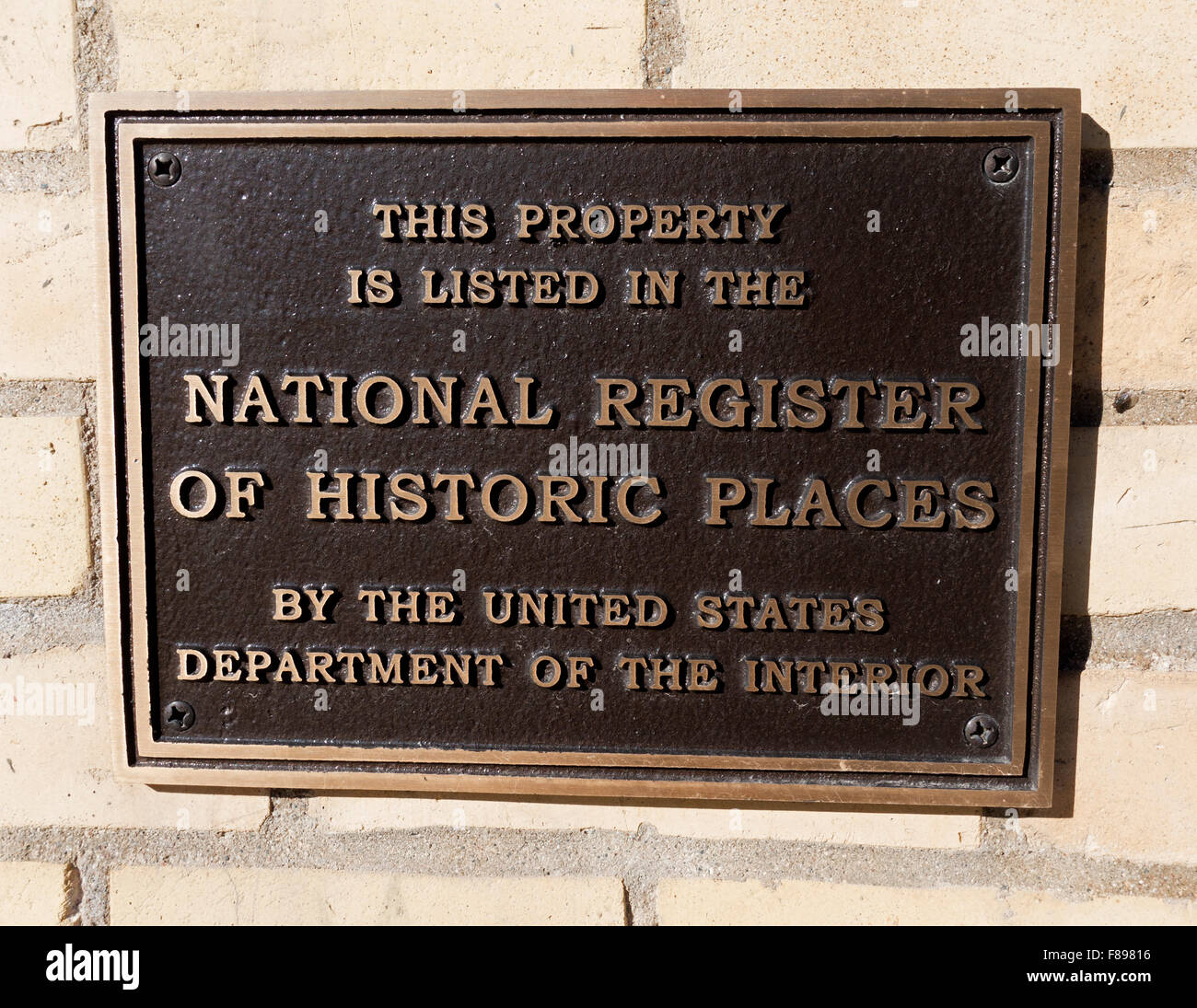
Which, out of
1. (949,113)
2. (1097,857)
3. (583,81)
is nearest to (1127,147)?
(949,113)

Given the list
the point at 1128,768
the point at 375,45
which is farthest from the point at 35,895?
the point at 1128,768

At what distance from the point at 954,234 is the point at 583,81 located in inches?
25.2

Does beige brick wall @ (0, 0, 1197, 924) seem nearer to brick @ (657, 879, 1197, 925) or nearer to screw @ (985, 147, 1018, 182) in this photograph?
brick @ (657, 879, 1197, 925)

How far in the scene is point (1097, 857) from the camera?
4.62 ft

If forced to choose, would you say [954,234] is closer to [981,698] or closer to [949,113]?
[949,113]

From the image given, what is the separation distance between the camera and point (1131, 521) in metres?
1.35

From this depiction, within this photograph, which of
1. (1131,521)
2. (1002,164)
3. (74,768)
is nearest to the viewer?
(1002,164)

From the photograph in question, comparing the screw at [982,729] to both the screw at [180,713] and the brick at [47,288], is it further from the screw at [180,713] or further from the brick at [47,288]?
the brick at [47,288]

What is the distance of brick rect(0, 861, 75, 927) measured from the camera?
1489 mm

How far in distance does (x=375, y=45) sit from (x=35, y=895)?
161 centimetres

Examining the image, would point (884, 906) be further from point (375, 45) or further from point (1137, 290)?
point (375, 45)

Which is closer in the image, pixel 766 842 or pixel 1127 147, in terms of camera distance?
pixel 1127 147

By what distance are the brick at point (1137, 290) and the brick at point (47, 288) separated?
5.38 feet

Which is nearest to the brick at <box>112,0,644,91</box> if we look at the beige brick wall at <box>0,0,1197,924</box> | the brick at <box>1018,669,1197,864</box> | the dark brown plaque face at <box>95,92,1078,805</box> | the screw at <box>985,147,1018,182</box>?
the beige brick wall at <box>0,0,1197,924</box>
